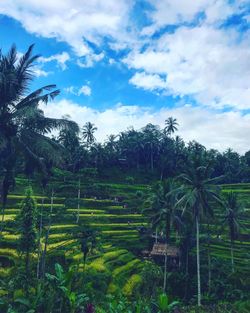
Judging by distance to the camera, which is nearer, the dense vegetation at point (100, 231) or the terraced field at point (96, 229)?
the dense vegetation at point (100, 231)

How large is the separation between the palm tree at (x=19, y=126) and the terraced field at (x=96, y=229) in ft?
95.4

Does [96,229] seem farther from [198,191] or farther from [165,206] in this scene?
[198,191]

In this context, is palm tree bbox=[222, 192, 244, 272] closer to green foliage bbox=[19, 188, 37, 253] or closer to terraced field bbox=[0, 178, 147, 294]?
terraced field bbox=[0, 178, 147, 294]

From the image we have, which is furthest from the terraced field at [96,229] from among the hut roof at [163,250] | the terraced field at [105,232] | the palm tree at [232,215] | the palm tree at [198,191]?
the palm tree at [232,215]

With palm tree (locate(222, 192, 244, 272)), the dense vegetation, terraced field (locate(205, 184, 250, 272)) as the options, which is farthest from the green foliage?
palm tree (locate(222, 192, 244, 272))

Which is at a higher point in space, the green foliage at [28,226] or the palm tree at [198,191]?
the palm tree at [198,191]

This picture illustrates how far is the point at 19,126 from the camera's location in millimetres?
10922

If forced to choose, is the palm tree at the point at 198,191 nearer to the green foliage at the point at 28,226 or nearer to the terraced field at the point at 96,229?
the terraced field at the point at 96,229

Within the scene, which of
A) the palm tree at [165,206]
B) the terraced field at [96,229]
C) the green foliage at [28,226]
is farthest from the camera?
the terraced field at [96,229]

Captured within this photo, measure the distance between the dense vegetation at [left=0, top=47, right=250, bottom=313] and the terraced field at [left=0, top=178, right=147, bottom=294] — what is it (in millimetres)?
170

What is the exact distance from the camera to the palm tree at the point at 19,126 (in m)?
10.7

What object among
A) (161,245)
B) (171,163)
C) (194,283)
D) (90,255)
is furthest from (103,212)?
(171,163)

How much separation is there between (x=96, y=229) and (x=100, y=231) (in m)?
3.44

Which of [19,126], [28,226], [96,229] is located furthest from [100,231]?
→ [19,126]
